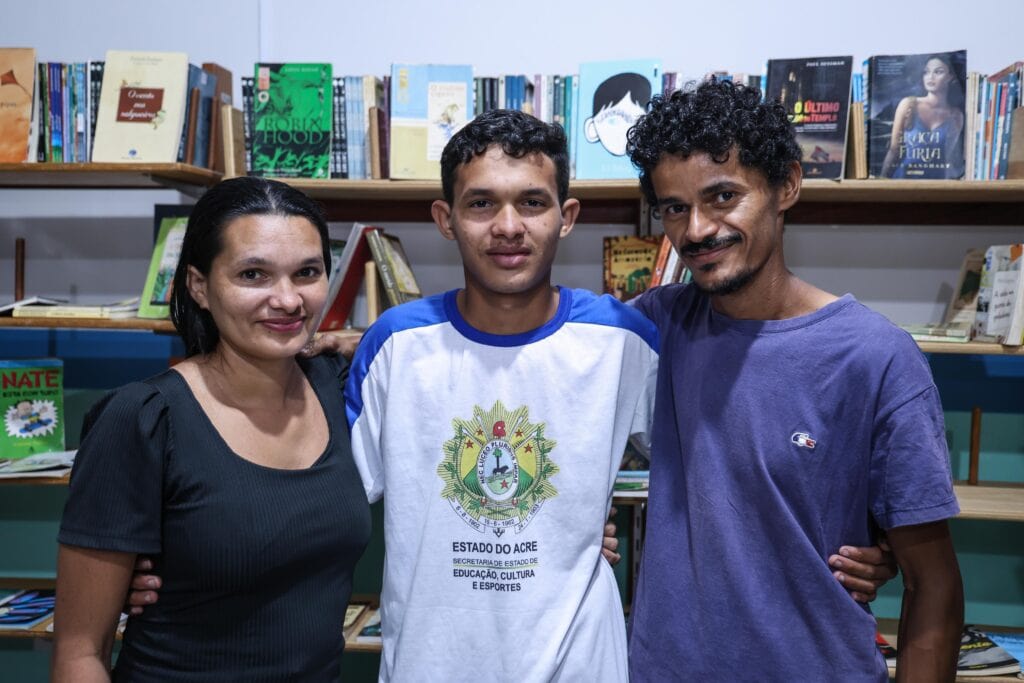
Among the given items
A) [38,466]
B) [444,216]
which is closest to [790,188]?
[444,216]

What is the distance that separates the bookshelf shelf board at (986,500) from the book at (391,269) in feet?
2.76

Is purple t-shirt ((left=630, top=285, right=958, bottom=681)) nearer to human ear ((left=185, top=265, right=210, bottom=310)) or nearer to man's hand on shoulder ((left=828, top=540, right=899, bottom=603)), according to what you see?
man's hand on shoulder ((left=828, top=540, right=899, bottom=603))

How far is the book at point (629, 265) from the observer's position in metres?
2.20

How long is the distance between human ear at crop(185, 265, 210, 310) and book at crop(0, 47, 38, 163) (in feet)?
4.21

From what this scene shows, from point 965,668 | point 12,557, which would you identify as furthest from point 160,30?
point 965,668

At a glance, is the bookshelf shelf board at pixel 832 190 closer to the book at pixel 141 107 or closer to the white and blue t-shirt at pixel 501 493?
the book at pixel 141 107

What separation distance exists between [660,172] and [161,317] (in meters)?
1.58

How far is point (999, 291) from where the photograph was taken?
2.06 metres

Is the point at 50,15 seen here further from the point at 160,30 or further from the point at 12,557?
the point at 12,557

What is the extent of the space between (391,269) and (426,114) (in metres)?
0.45

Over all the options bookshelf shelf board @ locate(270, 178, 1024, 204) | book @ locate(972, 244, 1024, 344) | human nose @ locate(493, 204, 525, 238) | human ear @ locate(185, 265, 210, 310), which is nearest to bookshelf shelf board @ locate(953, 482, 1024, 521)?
book @ locate(972, 244, 1024, 344)

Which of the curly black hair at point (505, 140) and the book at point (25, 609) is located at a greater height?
the curly black hair at point (505, 140)

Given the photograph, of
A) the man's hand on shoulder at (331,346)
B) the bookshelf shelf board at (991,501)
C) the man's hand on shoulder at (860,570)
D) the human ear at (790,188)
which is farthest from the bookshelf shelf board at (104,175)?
the bookshelf shelf board at (991,501)

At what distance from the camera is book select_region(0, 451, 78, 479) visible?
2.14 m
